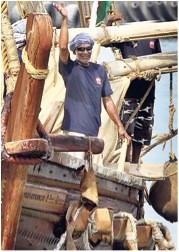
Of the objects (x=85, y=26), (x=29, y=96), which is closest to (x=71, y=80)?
(x=29, y=96)

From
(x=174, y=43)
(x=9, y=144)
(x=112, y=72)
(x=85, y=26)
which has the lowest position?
(x=9, y=144)

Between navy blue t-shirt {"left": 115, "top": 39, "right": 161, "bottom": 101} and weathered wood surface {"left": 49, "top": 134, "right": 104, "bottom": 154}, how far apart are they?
3989 mm

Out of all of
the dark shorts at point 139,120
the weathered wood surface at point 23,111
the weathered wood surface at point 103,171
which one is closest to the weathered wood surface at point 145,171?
the weathered wood surface at point 103,171

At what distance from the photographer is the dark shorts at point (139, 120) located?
473 inches

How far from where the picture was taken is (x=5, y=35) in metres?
8.28

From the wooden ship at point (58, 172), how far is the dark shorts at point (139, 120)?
0.30 meters

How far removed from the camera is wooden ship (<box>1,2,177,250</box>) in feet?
25.0

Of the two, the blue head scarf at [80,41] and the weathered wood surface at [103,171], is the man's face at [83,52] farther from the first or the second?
the weathered wood surface at [103,171]

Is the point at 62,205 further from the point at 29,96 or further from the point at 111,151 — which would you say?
the point at 111,151

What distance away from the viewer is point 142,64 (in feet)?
38.6

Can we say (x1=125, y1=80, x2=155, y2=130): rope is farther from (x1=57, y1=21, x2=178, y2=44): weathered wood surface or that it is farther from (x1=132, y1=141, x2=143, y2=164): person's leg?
(x1=57, y1=21, x2=178, y2=44): weathered wood surface

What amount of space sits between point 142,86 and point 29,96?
15.1ft

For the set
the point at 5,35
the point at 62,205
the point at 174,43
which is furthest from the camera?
the point at 174,43

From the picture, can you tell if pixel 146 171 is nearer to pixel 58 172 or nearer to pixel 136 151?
pixel 136 151
